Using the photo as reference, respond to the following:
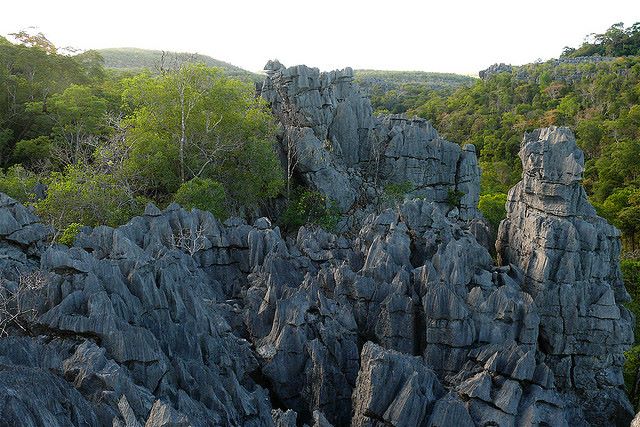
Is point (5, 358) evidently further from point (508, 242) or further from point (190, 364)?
point (508, 242)

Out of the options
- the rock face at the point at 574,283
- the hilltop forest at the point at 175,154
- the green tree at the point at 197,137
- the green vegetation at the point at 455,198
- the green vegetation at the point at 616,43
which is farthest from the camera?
the green vegetation at the point at 616,43

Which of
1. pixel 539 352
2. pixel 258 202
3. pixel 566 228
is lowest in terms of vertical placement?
pixel 539 352

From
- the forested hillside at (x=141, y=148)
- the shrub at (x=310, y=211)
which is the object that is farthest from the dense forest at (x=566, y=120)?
the forested hillside at (x=141, y=148)

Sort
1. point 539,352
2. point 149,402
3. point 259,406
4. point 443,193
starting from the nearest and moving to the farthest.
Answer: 1. point 149,402
2. point 259,406
3. point 539,352
4. point 443,193

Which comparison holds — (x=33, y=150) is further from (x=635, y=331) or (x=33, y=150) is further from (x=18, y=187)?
(x=635, y=331)

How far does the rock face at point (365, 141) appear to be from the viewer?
3141 centimetres

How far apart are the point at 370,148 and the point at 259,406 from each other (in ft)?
79.2

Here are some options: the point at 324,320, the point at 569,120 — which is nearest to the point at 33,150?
the point at 324,320

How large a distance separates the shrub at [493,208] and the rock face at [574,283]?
1218cm

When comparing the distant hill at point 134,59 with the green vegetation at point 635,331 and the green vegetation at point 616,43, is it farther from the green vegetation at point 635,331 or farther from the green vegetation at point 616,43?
the green vegetation at point 635,331

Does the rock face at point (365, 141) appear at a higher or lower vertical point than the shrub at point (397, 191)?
higher

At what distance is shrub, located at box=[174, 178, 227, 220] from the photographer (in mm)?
21516

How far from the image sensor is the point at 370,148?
106 ft

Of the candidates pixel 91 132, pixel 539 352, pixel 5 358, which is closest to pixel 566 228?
pixel 539 352
